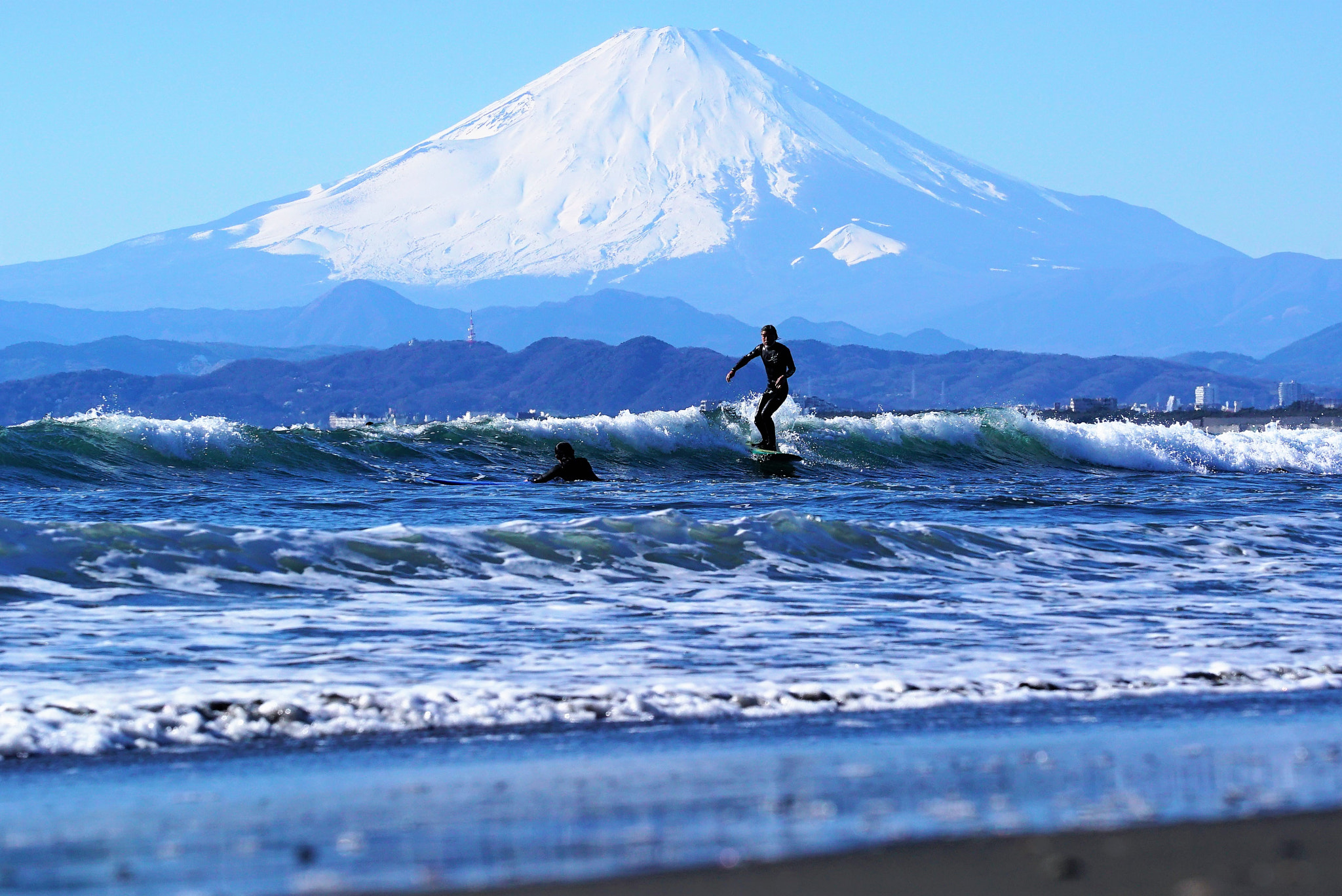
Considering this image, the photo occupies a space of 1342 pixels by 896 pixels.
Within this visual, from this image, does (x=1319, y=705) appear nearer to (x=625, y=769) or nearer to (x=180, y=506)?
(x=625, y=769)

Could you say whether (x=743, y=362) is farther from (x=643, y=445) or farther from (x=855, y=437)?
(x=855, y=437)

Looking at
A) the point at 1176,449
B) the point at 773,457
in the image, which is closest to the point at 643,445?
the point at 773,457

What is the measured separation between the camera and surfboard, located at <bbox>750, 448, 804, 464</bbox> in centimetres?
2797

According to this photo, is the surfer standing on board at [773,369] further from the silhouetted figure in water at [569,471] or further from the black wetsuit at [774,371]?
the silhouetted figure in water at [569,471]

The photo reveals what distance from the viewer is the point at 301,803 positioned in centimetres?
507

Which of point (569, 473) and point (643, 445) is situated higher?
point (643, 445)

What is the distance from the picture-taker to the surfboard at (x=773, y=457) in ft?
91.8

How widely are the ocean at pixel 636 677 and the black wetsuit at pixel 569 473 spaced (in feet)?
14.2

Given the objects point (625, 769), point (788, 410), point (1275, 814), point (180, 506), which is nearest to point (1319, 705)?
point (1275, 814)

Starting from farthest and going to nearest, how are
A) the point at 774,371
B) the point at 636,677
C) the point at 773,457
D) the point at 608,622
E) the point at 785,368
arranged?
the point at 773,457
the point at 774,371
the point at 785,368
the point at 608,622
the point at 636,677

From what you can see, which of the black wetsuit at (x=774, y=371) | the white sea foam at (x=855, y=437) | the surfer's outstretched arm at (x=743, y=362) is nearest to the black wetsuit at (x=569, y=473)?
the surfer's outstretched arm at (x=743, y=362)

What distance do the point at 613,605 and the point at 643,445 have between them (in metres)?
21.6

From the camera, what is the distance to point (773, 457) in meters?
28.4

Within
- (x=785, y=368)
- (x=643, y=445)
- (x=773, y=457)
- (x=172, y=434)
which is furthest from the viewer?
(x=643, y=445)
